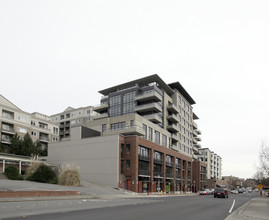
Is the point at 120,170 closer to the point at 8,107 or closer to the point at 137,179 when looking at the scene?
the point at 137,179

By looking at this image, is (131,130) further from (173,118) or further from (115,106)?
(173,118)

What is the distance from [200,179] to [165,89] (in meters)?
39.7

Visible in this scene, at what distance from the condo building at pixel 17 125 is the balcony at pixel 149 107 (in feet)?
94.3

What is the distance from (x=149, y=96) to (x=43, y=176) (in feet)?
109

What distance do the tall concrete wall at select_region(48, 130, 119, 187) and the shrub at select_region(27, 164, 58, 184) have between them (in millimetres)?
12167

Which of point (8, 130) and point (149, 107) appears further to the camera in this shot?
point (8, 130)

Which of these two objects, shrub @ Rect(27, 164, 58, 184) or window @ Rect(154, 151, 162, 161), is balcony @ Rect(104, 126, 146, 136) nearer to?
window @ Rect(154, 151, 162, 161)

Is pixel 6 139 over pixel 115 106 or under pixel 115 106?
under

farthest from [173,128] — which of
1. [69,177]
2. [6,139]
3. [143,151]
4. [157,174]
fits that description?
[69,177]

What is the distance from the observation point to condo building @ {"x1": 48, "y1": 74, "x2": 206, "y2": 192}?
166 feet

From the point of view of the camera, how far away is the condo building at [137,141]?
166 ft

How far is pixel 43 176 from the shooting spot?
3859 cm

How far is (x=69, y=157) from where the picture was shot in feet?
185

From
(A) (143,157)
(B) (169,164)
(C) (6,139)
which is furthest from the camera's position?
(B) (169,164)
